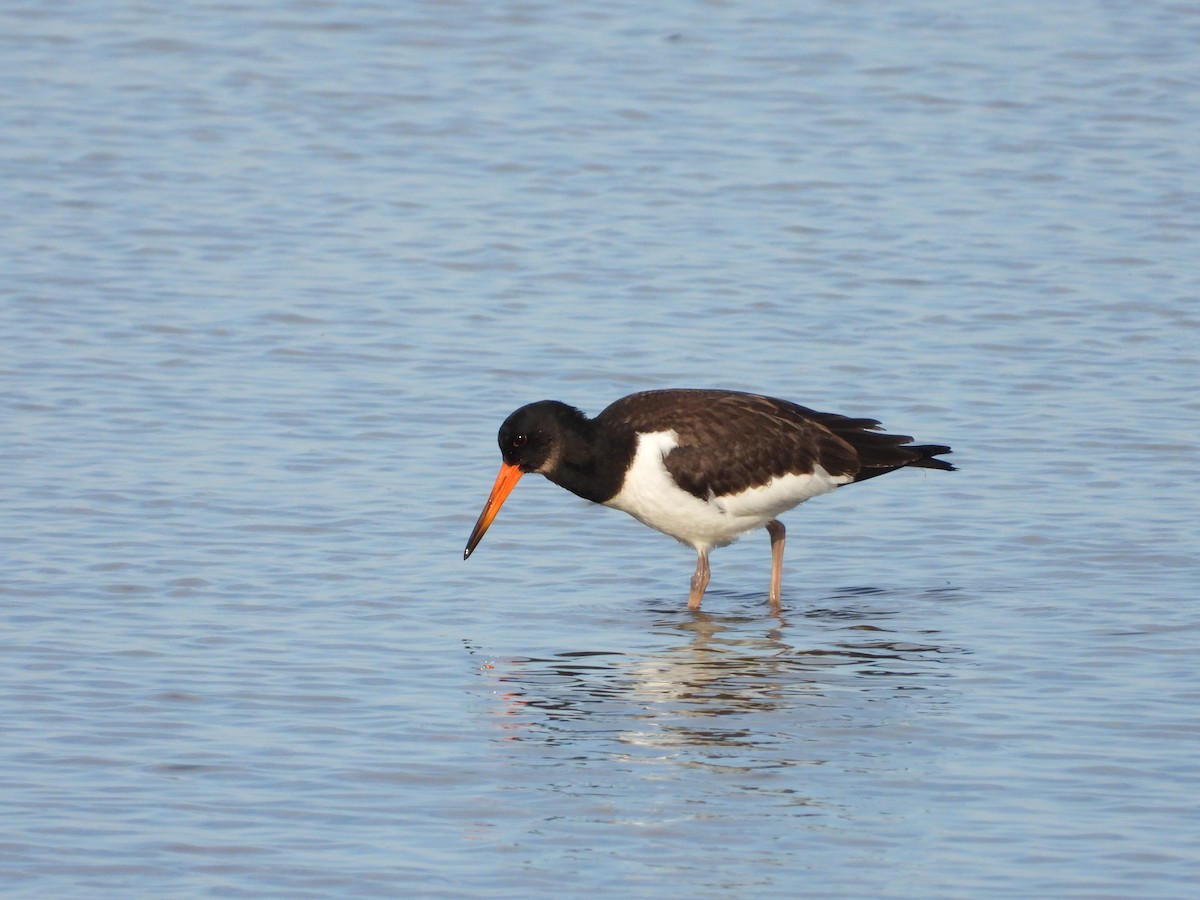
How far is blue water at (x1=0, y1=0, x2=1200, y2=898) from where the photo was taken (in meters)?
7.15

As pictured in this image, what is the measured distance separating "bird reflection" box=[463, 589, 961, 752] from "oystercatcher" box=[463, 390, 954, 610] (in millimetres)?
537

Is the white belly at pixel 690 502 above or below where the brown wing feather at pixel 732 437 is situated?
below

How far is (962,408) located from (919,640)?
154 inches

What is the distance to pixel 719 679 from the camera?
8.92 meters

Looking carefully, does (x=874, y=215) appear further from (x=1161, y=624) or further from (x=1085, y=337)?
(x=1161, y=624)

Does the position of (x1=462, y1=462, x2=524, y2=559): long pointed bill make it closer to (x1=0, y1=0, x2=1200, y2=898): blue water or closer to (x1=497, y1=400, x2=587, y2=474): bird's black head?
(x1=497, y1=400, x2=587, y2=474): bird's black head

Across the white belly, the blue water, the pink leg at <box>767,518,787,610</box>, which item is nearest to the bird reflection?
the blue water

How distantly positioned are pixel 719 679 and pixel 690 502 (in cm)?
148

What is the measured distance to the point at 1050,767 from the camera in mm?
7598

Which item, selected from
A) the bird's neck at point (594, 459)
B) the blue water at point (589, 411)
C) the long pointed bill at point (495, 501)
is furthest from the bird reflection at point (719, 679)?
the long pointed bill at point (495, 501)

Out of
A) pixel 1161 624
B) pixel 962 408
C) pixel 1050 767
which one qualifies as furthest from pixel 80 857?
pixel 962 408

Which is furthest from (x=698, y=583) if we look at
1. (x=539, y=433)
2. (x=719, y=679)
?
(x=719, y=679)

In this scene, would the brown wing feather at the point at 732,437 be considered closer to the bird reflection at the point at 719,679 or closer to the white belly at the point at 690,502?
the white belly at the point at 690,502

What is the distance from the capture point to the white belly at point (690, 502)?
10.2 meters
